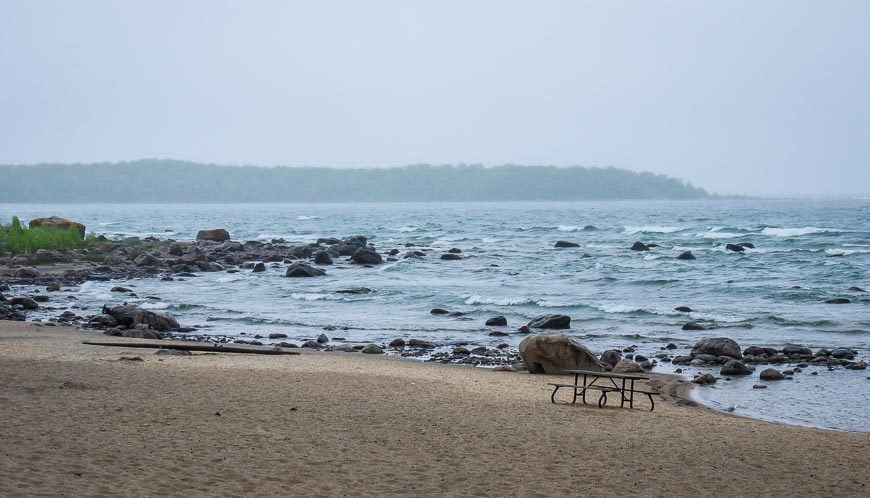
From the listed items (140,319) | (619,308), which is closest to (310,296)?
(140,319)

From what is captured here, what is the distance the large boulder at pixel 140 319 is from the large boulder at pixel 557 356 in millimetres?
9941

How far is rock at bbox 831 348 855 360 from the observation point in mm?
19047

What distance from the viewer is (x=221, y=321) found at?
25.4 meters

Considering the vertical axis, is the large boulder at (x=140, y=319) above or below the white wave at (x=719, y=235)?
below

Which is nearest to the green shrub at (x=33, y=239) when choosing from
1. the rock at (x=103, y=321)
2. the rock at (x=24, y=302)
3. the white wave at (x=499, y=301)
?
the rock at (x=24, y=302)

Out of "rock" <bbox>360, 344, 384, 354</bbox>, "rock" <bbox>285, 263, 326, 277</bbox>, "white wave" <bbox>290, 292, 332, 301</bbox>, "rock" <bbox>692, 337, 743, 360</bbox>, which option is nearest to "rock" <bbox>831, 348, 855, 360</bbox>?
"rock" <bbox>692, 337, 743, 360</bbox>

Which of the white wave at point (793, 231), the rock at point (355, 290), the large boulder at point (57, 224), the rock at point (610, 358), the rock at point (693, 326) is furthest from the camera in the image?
the white wave at point (793, 231)

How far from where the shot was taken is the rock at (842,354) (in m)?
19.0

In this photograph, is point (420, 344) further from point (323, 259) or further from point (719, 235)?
point (719, 235)

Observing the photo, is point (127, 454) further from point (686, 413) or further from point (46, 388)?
point (686, 413)

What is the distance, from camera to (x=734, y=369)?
17.4 meters

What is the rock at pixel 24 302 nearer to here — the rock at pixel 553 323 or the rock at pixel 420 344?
the rock at pixel 420 344

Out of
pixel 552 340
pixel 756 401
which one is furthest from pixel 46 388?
pixel 756 401

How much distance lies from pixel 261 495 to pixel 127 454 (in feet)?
6.13
